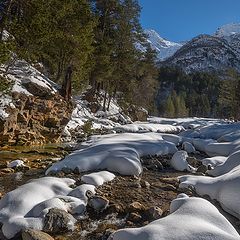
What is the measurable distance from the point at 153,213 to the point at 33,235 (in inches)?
107

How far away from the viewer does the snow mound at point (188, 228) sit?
4.93 meters

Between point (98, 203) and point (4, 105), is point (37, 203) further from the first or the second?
point (4, 105)

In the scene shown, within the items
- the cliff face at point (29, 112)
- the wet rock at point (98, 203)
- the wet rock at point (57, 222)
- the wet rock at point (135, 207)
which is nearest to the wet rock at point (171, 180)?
the wet rock at point (135, 207)

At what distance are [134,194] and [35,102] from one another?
1423cm

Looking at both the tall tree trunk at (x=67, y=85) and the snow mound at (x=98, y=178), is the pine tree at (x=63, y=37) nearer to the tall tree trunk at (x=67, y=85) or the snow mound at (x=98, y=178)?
the tall tree trunk at (x=67, y=85)

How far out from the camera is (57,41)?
26.7m

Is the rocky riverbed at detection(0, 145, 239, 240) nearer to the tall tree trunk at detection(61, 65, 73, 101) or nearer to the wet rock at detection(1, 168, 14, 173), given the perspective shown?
the wet rock at detection(1, 168, 14, 173)

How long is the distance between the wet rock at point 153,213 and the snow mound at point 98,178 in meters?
2.41

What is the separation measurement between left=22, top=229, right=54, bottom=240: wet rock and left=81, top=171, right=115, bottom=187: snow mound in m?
3.59

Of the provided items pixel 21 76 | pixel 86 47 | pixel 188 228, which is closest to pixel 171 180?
pixel 188 228

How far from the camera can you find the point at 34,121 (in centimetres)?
2114

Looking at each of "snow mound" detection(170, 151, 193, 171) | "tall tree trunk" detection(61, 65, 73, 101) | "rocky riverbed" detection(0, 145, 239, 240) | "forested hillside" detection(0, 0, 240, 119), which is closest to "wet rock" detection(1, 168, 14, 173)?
"rocky riverbed" detection(0, 145, 239, 240)

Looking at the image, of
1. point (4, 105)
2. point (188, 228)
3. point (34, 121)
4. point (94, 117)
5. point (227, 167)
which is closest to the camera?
point (188, 228)

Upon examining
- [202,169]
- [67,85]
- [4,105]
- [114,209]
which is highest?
[67,85]
